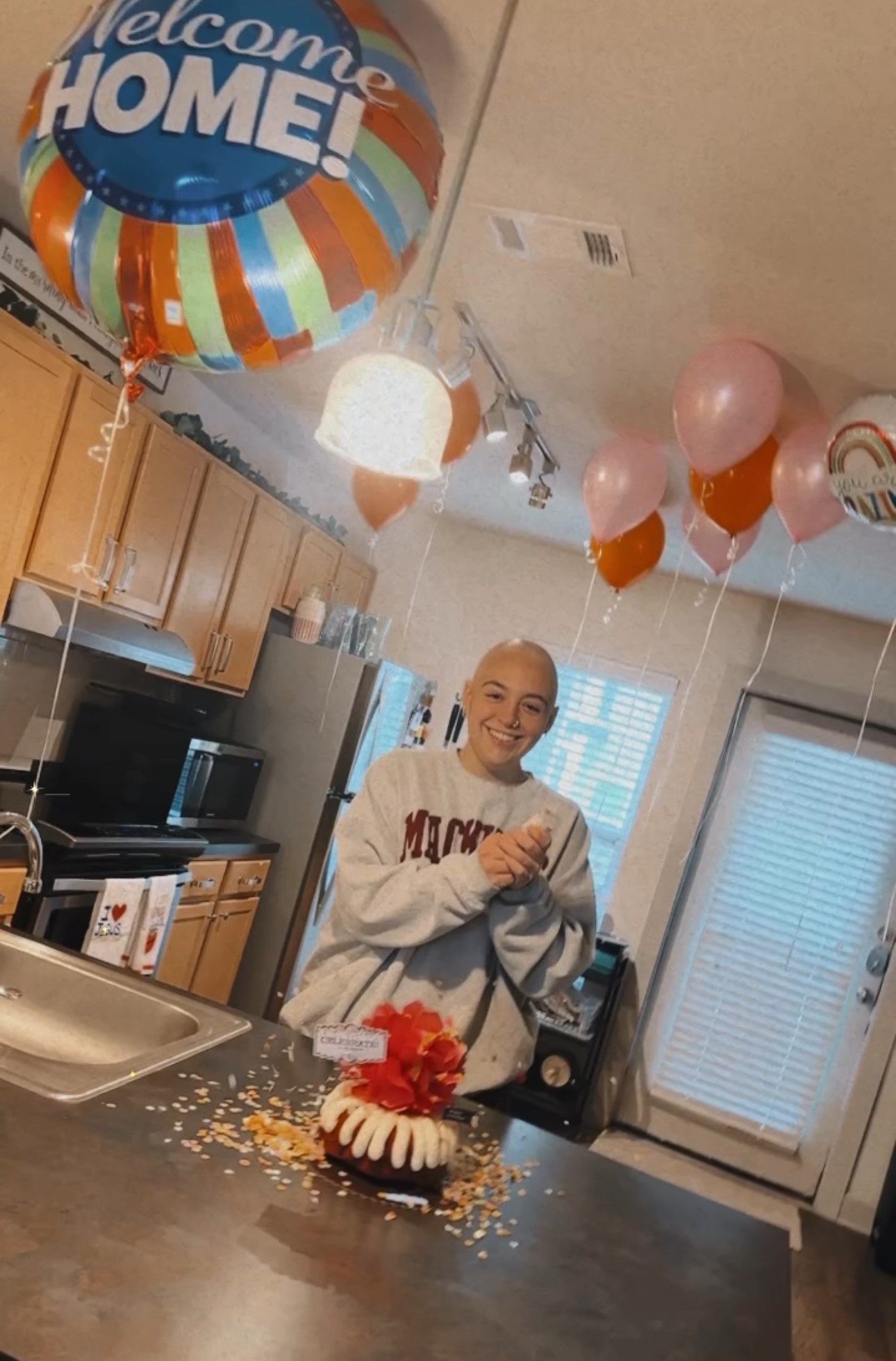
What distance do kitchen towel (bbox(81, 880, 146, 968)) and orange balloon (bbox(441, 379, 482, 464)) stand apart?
162cm

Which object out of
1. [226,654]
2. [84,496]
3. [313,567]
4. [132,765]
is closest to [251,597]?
[226,654]

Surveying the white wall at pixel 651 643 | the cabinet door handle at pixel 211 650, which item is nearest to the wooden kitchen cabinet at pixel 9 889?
the cabinet door handle at pixel 211 650

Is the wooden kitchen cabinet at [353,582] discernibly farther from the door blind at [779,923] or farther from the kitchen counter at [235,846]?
the door blind at [779,923]

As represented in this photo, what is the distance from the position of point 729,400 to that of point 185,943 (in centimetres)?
268

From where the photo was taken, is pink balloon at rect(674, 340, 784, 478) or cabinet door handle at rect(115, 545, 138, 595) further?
cabinet door handle at rect(115, 545, 138, 595)

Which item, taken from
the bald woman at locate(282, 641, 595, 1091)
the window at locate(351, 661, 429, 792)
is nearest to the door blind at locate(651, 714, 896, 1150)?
the window at locate(351, 661, 429, 792)

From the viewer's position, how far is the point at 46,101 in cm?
132

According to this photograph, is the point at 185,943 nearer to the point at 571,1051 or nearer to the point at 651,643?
the point at 571,1051

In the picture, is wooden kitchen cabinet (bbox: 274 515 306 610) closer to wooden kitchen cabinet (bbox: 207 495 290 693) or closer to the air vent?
wooden kitchen cabinet (bbox: 207 495 290 693)

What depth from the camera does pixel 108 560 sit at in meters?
3.35

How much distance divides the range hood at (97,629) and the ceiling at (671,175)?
1079 millimetres

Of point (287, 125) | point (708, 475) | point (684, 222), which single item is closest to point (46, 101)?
point (287, 125)

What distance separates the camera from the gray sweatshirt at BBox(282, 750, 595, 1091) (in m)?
1.68

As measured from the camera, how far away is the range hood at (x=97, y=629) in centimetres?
299
